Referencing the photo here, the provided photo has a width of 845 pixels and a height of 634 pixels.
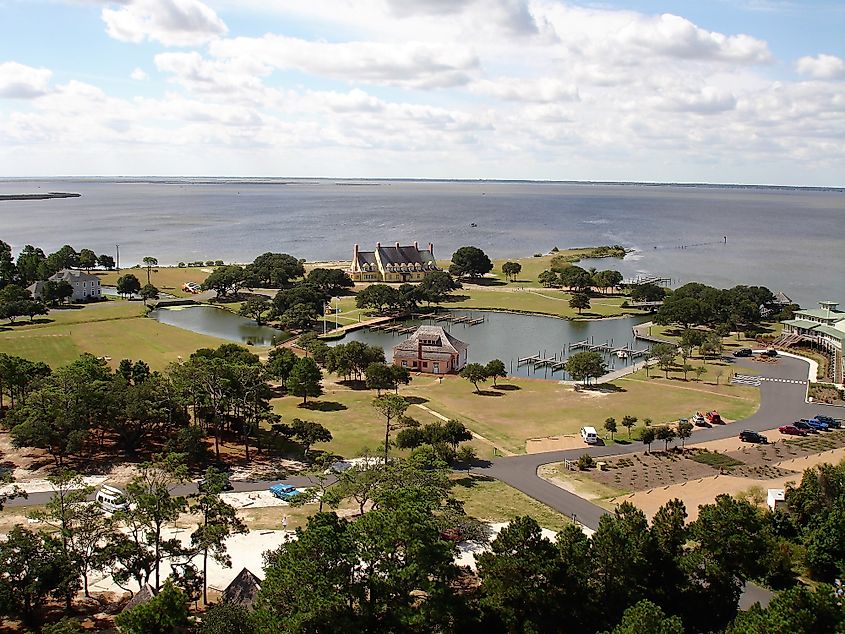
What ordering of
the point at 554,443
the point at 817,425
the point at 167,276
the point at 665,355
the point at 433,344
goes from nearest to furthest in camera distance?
the point at 554,443 → the point at 817,425 → the point at 665,355 → the point at 433,344 → the point at 167,276

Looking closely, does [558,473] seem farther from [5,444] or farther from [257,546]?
[5,444]

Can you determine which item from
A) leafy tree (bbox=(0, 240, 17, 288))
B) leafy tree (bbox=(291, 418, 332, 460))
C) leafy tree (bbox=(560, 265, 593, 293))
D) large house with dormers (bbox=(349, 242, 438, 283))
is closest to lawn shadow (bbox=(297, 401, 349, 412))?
leafy tree (bbox=(291, 418, 332, 460))

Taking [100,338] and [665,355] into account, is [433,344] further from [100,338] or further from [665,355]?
[100,338]

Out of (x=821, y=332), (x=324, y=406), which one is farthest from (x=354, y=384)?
(x=821, y=332)

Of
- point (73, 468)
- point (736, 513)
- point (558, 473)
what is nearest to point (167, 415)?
point (73, 468)

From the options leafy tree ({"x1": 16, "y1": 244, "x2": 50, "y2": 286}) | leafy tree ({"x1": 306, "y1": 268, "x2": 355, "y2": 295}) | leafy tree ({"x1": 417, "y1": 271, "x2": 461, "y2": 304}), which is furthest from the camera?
leafy tree ({"x1": 306, "y1": 268, "x2": 355, "y2": 295})

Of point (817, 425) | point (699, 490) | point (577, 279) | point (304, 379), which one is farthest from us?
point (577, 279)

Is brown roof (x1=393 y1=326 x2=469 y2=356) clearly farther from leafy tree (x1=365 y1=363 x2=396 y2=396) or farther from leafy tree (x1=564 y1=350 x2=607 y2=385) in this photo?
leafy tree (x1=564 y1=350 x2=607 y2=385)

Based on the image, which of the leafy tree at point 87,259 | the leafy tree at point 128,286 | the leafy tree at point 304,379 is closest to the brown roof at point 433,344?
the leafy tree at point 304,379
